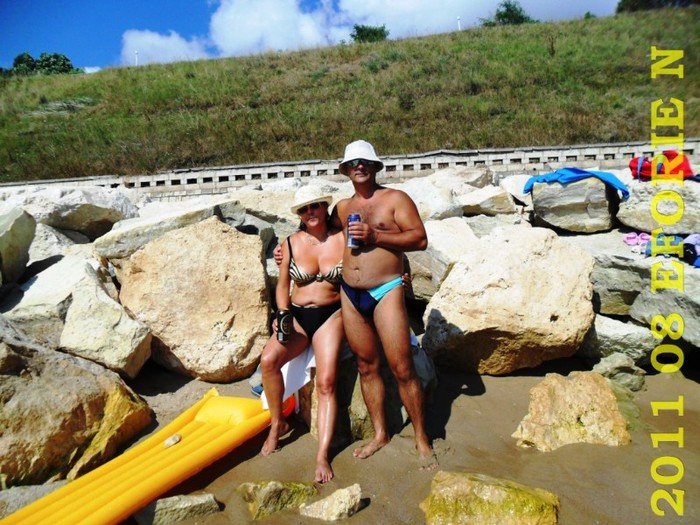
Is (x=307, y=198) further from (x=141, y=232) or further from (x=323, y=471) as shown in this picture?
(x=141, y=232)

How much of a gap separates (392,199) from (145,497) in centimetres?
235

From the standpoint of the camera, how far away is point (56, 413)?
3486 mm

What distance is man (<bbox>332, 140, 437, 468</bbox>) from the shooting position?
3406 mm

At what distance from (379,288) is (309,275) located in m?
0.57

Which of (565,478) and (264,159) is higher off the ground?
(264,159)

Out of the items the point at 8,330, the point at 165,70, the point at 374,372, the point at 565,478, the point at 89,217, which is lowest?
the point at 565,478

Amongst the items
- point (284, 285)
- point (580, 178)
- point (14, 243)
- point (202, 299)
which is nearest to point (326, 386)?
point (284, 285)

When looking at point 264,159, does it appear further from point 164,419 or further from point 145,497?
point 145,497

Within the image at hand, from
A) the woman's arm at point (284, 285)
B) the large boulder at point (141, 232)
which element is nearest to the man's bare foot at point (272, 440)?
the woman's arm at point (284, 285)

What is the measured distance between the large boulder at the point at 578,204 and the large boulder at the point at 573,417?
8.22ft

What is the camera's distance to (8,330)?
3.91 meters

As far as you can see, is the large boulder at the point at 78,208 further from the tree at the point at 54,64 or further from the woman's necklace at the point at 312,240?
the tree at the point at 54,64

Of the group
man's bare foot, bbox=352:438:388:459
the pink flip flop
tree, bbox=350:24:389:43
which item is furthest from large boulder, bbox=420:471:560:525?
tree, bbox=350:24:389:43

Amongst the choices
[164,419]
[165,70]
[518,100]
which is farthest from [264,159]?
[164,419]
